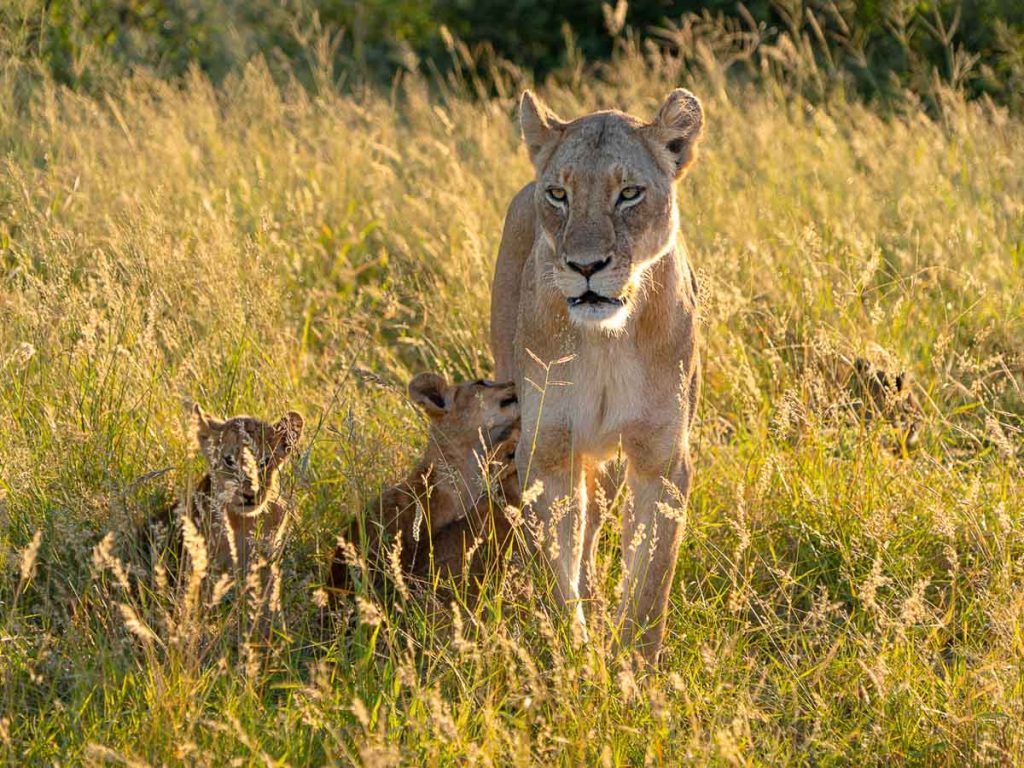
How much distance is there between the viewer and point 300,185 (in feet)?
27.6

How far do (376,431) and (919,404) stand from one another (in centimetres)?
221

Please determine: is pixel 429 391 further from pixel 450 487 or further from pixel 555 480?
pixel 555 480

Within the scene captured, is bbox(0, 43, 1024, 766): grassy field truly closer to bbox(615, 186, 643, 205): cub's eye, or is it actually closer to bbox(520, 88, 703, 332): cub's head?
bbox(520, 88, 703, 332): cub's head

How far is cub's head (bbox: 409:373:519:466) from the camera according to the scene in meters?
5.18

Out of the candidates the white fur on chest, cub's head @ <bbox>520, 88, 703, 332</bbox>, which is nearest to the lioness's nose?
cub's head @ <bbox>520, 88, 703, 332</bbox>

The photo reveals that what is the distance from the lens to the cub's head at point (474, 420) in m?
5.18

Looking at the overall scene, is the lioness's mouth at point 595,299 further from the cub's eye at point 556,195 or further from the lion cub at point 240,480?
the lion cub at point 240,480

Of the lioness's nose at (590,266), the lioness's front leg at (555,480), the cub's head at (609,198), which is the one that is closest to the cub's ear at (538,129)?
the cub's head at (609,198)

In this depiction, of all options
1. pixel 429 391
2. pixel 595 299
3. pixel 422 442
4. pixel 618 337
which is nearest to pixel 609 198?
pixel 595 299

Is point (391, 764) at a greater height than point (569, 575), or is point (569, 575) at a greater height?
point (391, 764)

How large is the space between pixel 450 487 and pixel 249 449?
0.88 metres

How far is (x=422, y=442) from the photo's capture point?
5648mm

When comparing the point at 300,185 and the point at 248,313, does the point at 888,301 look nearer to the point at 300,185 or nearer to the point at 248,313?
the point at 248,313

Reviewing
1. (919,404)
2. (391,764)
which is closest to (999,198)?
(919,404)
